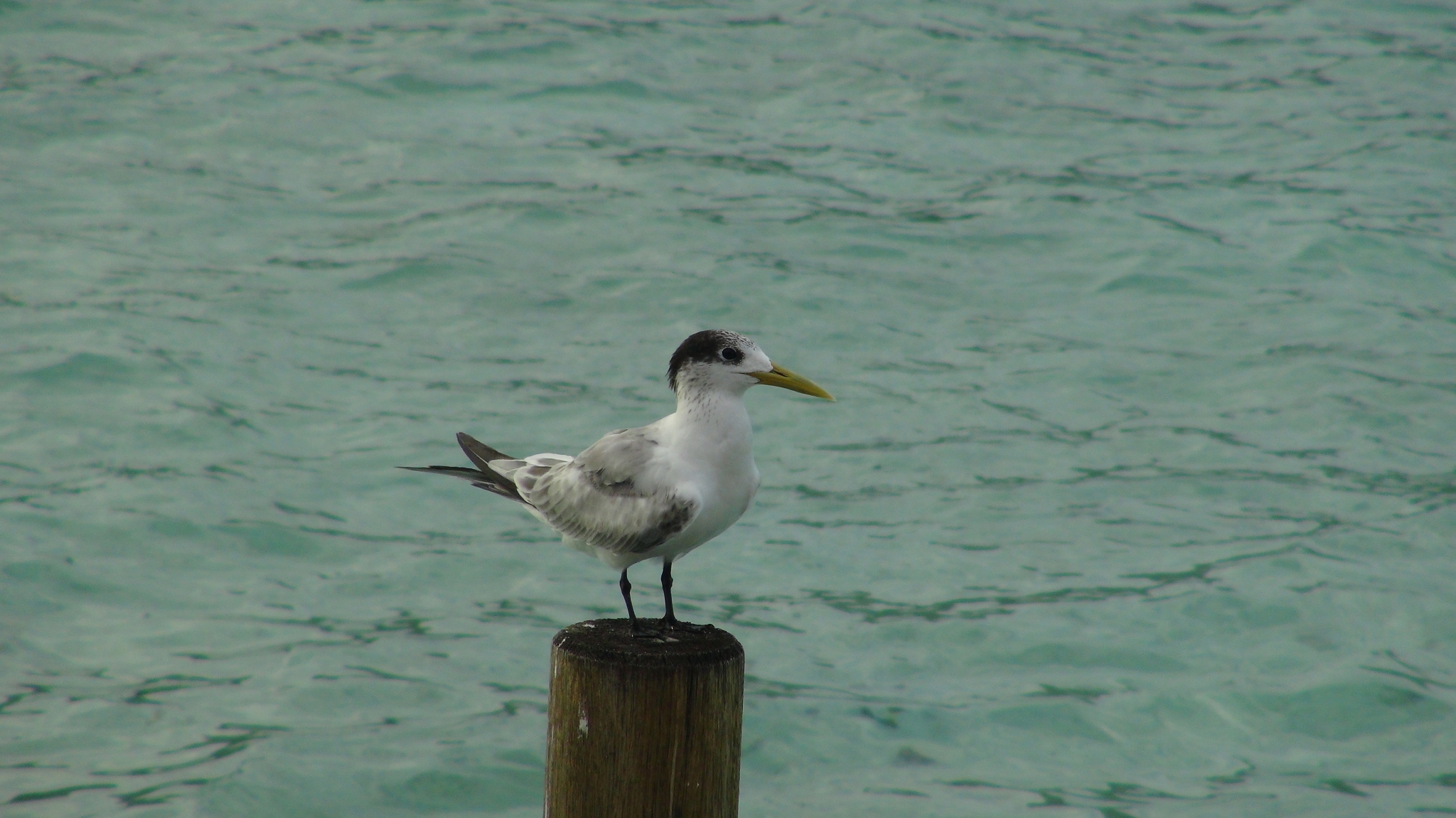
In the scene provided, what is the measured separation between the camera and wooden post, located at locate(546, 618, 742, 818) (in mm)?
3963

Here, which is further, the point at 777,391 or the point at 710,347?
the point at 777,391

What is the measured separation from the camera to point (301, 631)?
28.3 feet

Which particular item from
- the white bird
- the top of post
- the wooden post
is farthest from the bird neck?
the wooden post

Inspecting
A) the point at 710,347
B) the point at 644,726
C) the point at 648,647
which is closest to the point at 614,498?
the point at 710,347

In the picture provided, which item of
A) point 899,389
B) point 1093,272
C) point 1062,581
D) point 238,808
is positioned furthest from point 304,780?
point 1093,272

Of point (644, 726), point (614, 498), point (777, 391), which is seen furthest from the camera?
point (777, 391)

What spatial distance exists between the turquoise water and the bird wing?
8.44 ft

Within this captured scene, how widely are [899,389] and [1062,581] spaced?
301 centimetres

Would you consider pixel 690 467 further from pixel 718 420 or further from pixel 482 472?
pixel 482 472

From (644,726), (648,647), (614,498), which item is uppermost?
(614,498)

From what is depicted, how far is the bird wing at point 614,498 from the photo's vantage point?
15.3 feet

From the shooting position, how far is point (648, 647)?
405 cm

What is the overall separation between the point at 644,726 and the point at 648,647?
8.1 inches

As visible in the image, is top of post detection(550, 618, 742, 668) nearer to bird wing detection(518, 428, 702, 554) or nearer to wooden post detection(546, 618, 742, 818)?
wooden post detection(546, 618, 742, 818)
